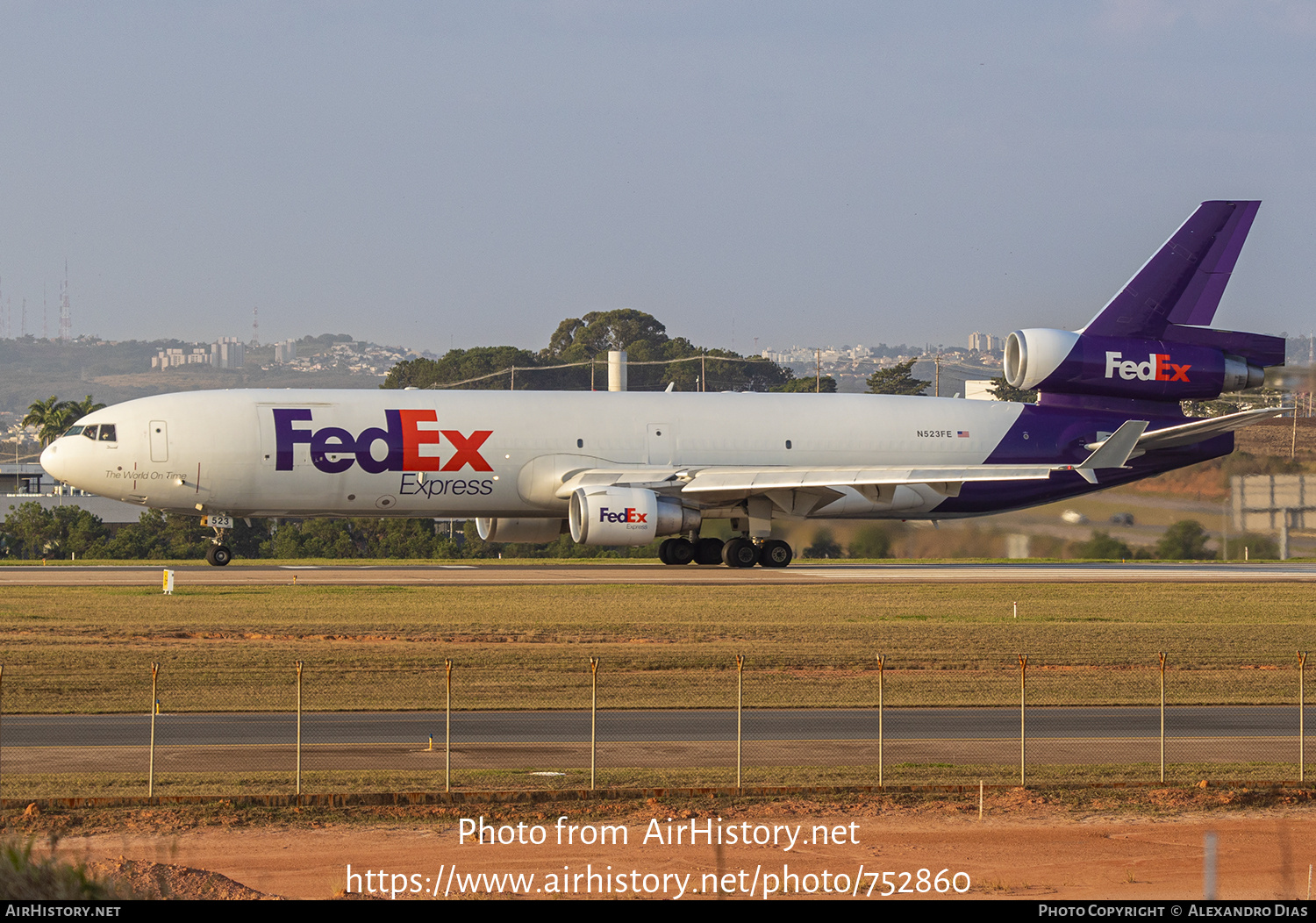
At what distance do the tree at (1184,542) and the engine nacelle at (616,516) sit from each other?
19034mm

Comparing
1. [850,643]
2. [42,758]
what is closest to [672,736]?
[42,758]

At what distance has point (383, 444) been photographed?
42875 millimetres

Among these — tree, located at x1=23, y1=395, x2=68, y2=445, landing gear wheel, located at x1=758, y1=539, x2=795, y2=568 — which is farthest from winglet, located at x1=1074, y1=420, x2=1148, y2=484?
tree, located at x1=23, y1=395, x2=68, y2=445

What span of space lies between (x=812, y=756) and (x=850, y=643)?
433 inches

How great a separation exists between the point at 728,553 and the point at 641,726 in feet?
86.2

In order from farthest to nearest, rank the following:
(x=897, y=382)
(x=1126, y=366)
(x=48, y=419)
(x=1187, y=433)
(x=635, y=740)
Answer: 1. (x=897, y=382)
2. (x=48, y=419)
3. (x=1126, y=366)
4. (x=1187, y=433)
5. (x=635, y=740)

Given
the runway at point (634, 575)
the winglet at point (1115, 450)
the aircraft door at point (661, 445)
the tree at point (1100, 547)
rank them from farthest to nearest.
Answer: the tree at point (1100, 547), the aircraft door at point (661, 445), the winglet at point (1115, 450), the runway at point (634, 575)

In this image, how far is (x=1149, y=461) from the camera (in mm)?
48250

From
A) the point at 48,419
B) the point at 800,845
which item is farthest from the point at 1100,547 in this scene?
the point at 48,419

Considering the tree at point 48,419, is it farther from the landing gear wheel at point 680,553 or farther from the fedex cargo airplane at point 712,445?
the landing gear wheel at point 680,553

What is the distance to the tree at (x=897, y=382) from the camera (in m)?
122

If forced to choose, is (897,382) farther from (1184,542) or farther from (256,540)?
(1184,542)

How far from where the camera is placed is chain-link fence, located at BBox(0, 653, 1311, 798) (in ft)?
54.1

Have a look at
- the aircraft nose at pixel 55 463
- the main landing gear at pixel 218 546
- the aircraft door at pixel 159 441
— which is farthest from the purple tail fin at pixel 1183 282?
the aircraft nose at pixel 55 463
